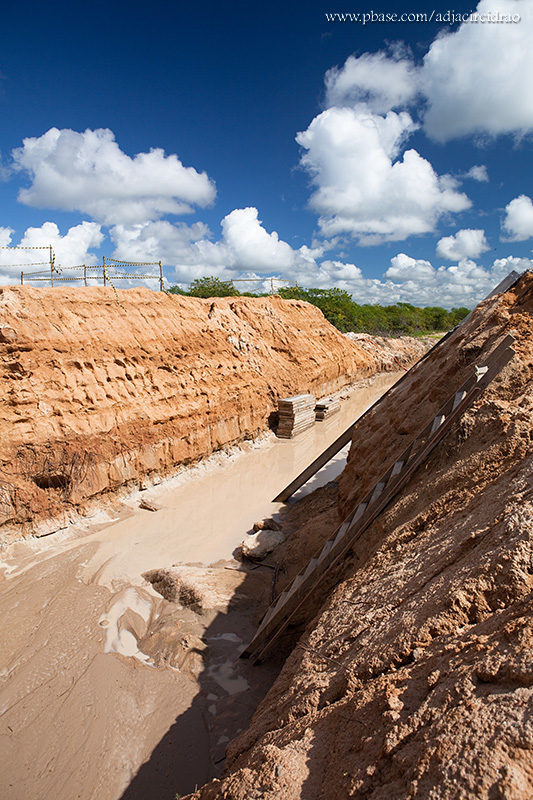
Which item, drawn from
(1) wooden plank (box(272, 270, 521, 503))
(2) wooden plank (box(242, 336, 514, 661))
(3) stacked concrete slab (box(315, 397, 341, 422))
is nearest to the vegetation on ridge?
(3) stacked concrete slab (box(315, 397, 341, 422))

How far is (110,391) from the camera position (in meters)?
11.1

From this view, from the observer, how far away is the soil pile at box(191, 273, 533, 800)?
1.73 m

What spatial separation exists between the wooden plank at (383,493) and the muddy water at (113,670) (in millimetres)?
1032

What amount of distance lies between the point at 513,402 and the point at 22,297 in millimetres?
10462

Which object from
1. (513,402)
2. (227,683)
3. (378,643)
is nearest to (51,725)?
(227,683)

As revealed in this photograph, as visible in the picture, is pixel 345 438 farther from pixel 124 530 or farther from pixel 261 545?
pixel 124 530

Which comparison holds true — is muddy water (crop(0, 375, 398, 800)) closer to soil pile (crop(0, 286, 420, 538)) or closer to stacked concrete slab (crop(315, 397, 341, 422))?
soil pile (crop(0, 286, 420, 538))

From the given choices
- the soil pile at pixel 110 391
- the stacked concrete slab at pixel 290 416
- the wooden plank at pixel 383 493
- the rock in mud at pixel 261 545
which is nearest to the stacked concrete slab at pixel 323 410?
the stacked concrete slab at pixel 290 416

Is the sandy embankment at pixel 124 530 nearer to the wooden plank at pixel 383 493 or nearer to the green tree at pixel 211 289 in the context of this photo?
the wooden plank at pixel 383 493

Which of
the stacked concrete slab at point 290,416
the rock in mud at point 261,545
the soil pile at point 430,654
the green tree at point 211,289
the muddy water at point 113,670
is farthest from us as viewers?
the green tree at point 211,289

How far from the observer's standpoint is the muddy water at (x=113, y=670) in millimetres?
4324

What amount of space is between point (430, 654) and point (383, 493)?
2.38 m

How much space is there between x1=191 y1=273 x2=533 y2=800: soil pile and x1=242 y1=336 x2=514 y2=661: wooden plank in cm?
11

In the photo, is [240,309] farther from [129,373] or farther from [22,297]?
[22,297]
